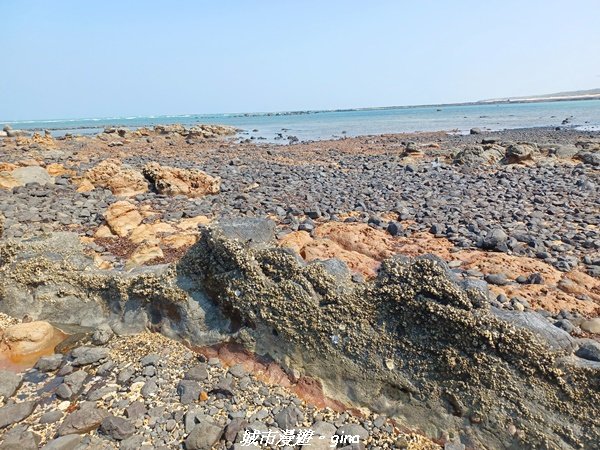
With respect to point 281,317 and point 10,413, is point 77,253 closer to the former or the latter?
point 10,413

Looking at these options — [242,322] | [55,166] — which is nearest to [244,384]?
[242,322]

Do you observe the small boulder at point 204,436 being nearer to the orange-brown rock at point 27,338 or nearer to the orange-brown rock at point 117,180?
the orange-brown rock at point 27,338

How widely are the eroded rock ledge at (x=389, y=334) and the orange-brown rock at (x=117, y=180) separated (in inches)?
268

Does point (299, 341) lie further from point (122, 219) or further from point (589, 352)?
point (122, 219)

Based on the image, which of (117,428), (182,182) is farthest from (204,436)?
(182,182)

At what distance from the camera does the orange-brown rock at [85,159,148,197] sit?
11109 millimetres

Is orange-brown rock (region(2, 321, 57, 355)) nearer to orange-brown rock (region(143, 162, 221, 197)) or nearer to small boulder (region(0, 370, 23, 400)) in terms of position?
small boulder (region(0, 370, 23, 400))

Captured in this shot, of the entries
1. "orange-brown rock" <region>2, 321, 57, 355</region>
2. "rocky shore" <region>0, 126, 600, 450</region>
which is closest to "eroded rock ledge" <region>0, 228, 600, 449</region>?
"rocky shore" <region>0, 126, 600, 450</region>

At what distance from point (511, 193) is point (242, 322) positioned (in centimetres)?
910

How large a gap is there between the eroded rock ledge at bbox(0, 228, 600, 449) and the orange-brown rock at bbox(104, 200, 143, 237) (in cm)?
325

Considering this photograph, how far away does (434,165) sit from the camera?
51.3 ft

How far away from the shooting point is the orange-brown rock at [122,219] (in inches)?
314

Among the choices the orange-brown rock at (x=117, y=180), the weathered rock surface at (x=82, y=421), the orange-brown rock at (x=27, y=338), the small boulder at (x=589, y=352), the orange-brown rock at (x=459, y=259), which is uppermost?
the orange-brown rock at (x=117, y=180)

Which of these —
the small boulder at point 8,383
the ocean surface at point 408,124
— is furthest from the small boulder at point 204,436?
the ocean surface at point 408,124
